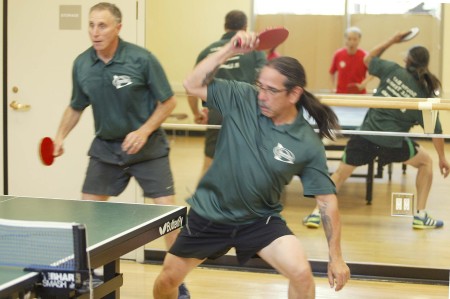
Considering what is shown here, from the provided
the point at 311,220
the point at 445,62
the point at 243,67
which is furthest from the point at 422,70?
the point at 311,220

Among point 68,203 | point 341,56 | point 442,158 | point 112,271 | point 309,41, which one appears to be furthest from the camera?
point 309,41

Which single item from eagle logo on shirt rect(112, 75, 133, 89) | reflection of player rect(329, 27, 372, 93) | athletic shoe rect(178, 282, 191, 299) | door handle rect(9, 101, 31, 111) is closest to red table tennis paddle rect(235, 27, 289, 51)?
eagle logo on shirt rect(112, 75, 133, 89)

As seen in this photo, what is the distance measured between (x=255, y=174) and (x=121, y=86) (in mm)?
1217

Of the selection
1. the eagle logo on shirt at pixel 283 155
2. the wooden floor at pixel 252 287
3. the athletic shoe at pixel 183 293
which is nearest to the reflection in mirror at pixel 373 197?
the wooden floor at pixel 252 287

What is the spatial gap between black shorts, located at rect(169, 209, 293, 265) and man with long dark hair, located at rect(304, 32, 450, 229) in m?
2.01

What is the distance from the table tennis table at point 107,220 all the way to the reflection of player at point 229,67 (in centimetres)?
196

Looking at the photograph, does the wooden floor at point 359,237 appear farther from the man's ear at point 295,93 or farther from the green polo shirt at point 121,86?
the man's ear at point 295,93

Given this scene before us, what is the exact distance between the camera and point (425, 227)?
576cm

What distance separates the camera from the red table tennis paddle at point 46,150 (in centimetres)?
453

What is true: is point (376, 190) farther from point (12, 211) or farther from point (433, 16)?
point (12, 211)

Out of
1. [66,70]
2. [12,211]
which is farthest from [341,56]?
[12,211]

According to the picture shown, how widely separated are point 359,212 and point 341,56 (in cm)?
155

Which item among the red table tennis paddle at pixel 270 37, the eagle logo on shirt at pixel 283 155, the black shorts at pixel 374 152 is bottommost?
the black shorts at pixel 374 152

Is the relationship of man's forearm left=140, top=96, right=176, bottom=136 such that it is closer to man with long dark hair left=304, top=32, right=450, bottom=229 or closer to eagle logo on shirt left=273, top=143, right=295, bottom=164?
eagle logo on shirt left=273, top=143, right=295, bottom=164
